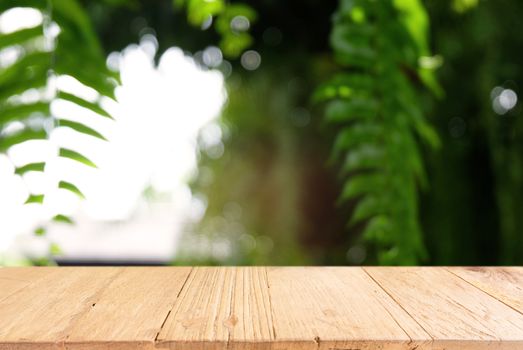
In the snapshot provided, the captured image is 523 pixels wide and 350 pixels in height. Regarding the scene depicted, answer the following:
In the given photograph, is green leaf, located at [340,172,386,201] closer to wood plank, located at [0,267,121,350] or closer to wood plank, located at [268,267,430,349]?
wood plank, located at [268,267,430,349]

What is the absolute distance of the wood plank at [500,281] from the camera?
55cm

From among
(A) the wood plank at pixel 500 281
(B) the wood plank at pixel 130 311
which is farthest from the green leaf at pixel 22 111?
(A) the wood plank at pixel 500 281

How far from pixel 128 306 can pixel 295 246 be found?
46.6 inches

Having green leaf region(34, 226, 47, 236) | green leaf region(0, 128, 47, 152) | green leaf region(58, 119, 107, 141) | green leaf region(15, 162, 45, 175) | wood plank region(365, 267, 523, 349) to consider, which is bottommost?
wood plank region(365, 267, 523, 349)

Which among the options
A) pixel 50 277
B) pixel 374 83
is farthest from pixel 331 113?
pixel 50 277

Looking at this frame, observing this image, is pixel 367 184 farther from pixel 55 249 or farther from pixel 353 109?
pixel 55 249

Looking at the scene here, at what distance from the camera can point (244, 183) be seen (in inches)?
68.6

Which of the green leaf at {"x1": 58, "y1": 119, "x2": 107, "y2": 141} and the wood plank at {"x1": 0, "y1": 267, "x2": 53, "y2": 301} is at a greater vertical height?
the green leaf at {"x1": 58, "y1": 119, "x2": 107, "y2": 141}

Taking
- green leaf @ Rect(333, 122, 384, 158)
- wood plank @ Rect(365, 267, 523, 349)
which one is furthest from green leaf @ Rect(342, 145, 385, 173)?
wood plank @ Rect(365, 267, 523, 349)

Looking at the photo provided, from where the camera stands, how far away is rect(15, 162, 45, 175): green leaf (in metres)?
0.74

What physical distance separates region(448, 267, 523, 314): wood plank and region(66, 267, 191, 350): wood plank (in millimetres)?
258

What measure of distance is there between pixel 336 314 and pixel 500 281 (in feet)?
0.72

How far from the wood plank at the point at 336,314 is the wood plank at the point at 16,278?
0.69ft

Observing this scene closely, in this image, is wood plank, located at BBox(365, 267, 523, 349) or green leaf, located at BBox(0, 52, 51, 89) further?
green leaf, located at BBox(0, 52, 51, 89)
